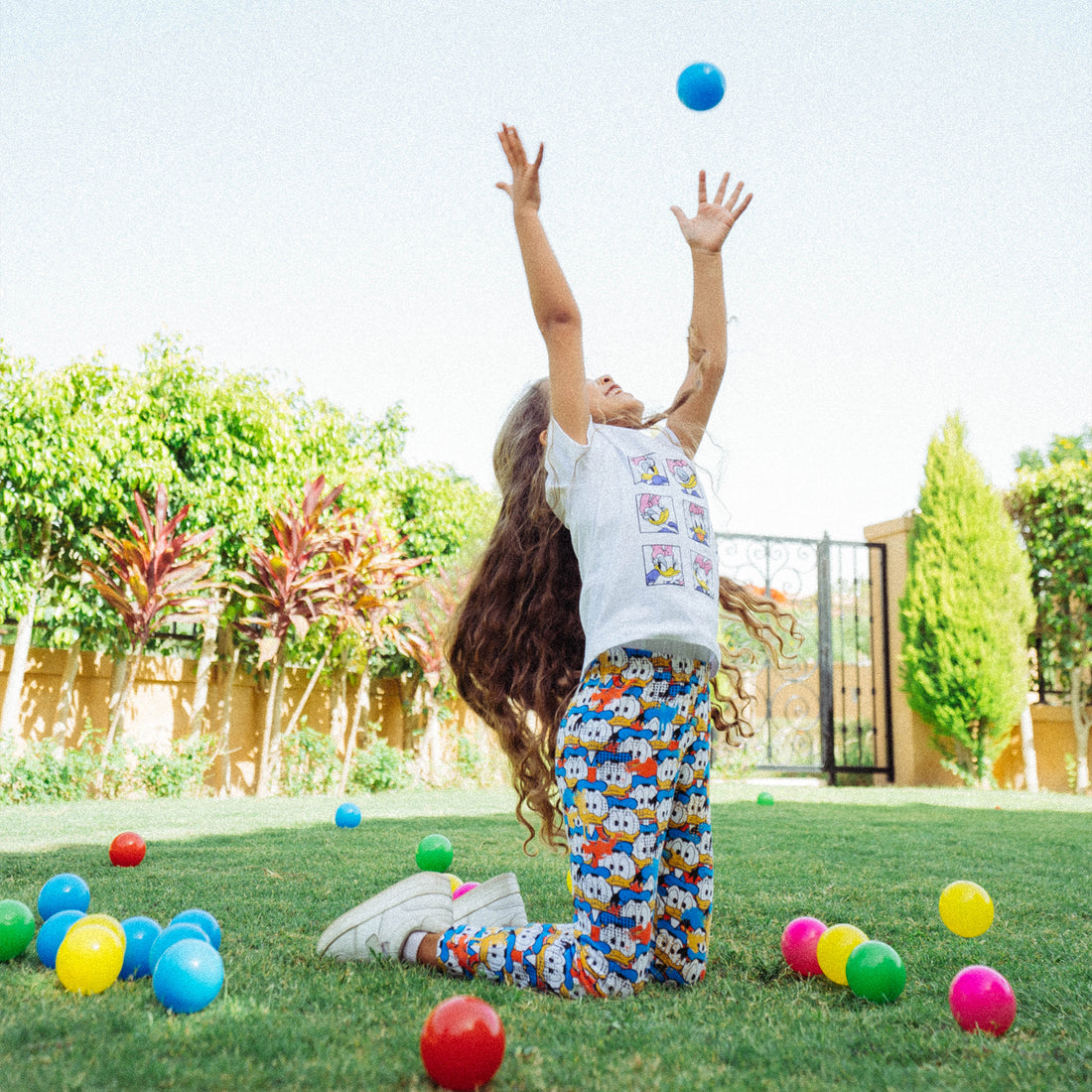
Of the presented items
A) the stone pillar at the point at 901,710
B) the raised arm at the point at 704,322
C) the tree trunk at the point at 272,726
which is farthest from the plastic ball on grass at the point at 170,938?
the stone pillar at the point at 901,710

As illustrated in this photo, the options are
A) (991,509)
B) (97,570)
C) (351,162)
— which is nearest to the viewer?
(351,162)

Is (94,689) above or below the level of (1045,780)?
above

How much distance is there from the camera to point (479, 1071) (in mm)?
1296

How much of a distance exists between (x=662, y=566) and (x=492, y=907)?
95 centimetres

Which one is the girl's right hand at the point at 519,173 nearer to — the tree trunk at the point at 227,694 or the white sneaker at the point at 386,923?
the white sneaker at the point at 386,923

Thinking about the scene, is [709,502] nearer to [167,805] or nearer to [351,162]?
[351,162]

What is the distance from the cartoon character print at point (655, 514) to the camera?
85.1 inches

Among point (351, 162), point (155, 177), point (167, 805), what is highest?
point (155, 177)

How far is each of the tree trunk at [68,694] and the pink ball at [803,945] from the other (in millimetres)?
6968

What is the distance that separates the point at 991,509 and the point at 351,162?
7572 mm

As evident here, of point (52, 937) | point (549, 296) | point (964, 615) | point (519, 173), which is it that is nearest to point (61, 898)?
point (52, 937)

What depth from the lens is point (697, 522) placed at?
229 cm

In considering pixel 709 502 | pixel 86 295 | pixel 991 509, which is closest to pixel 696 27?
pixel 709 502

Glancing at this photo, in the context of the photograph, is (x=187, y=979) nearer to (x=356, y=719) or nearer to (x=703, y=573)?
(x=703, y=573)
